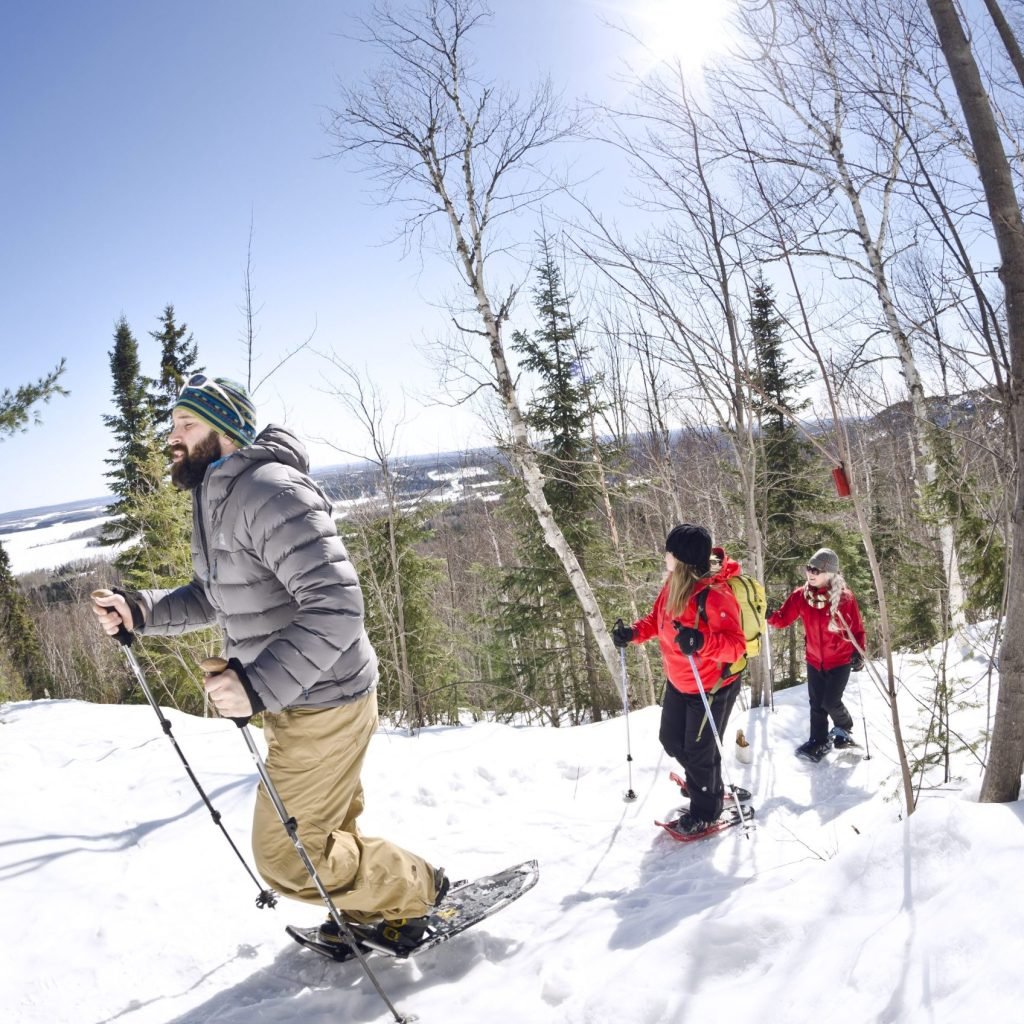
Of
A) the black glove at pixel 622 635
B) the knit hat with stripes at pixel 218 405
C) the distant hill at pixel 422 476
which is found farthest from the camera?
the distant hill at pixel 422 476

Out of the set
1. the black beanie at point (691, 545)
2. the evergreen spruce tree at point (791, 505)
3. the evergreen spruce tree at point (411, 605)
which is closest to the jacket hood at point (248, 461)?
the black beanie at point (691, 545)

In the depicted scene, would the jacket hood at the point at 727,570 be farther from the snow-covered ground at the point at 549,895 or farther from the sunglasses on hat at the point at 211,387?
the sunglasses on hat at the point at 211,387

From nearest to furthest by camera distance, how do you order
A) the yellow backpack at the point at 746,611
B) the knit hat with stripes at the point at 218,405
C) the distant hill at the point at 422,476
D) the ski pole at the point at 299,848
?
the ski pole at the point at 299,848 → the knit hat with stripes at the point at 218,405 → the yellow backpack at the point at 746,611 → the distant hill at the point at 422,476

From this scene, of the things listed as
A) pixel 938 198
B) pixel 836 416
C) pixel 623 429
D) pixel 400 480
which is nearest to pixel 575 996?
pixel 836 416

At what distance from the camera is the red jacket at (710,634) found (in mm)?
3938

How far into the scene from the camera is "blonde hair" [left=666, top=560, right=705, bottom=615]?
406 cm

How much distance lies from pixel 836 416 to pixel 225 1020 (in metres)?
3.02

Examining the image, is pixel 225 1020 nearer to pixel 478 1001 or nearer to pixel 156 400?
pixel 478 1001

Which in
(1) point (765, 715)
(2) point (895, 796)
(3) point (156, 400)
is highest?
(3) point (156, 400)

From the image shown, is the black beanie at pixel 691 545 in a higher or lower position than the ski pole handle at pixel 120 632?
lower

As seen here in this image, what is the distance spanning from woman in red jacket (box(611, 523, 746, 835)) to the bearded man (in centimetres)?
191

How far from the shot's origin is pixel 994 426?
3.24 meters

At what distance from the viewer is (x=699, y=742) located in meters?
4.06

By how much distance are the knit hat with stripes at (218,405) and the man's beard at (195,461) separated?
62 mm
